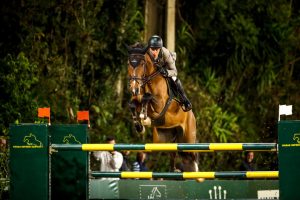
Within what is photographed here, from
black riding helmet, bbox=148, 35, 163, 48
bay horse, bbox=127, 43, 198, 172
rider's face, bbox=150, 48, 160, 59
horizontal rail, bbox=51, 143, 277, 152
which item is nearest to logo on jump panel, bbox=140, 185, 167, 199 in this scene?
bay horse, bbox=127, 43, 198, 172

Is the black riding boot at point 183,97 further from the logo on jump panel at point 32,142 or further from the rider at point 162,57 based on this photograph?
the logo on jump panel at point 32,142

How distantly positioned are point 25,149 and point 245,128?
12.3 metres

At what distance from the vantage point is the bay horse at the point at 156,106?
36.4 ft

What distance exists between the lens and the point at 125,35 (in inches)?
786

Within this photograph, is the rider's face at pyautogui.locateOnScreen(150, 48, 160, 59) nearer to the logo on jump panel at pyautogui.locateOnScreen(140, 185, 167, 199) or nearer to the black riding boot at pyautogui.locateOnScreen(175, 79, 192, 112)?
the black riding boot at pyautogui.locateOnScreen(175, 79, 192, 112)

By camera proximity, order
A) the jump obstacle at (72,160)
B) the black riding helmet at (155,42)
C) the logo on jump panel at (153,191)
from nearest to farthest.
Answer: the jump obstacle at (72,160)
the black riding helmet at (155,42)
the logo on jump panel at (153,191)

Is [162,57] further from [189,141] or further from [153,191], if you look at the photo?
[153,191]

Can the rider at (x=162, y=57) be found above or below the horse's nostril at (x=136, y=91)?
above

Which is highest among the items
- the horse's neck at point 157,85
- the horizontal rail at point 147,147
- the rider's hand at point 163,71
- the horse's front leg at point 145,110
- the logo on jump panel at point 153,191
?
the rider's hand at point 163,71

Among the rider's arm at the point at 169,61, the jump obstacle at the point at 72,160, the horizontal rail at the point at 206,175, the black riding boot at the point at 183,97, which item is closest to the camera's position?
the jump obstacle at the point at 72,160

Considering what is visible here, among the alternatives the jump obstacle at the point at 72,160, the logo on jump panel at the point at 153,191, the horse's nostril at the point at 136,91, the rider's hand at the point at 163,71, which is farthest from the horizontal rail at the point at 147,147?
the logo on jump panel at the point at 153,191

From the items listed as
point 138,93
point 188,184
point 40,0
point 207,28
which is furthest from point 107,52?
point 138,93

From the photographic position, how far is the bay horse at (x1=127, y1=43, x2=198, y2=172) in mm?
11109

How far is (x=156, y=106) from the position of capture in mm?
11664
